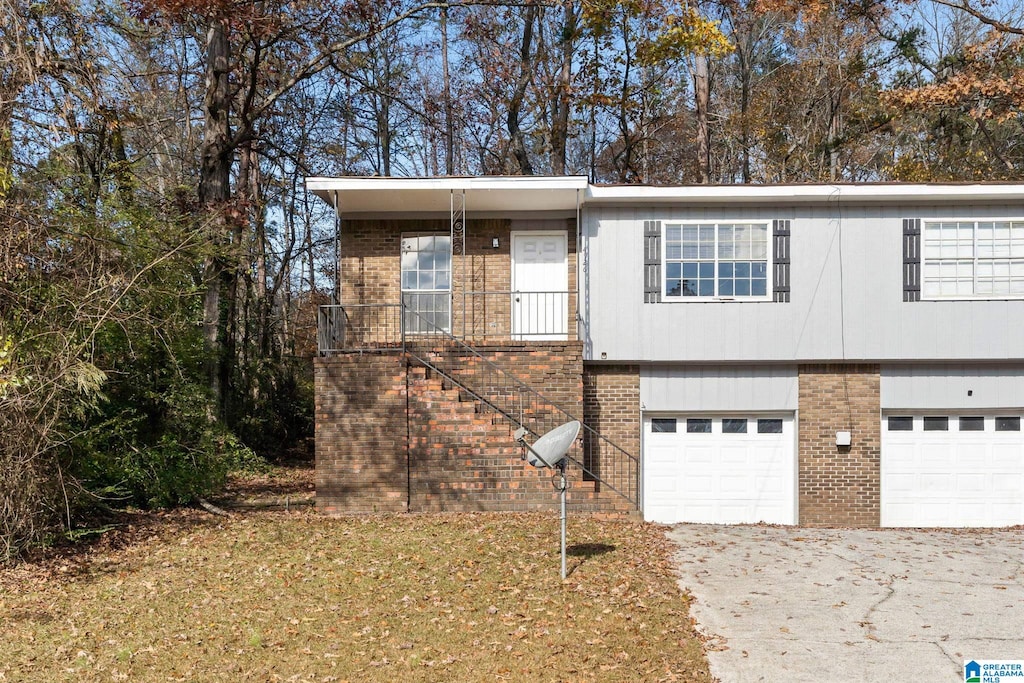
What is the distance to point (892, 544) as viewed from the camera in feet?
36.4

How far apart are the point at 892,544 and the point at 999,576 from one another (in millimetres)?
1764

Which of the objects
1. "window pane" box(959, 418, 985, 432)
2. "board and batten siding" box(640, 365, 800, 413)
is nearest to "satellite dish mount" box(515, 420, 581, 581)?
"board and batten siding" box(640, 365, 800, 413)

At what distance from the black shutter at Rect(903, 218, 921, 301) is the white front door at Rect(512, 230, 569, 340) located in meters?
5.29

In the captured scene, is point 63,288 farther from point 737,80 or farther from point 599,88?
point 737,80

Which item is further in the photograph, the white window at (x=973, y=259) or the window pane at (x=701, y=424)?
the window pane at (x=701, y=424)

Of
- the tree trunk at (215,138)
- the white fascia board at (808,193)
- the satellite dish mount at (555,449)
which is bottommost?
the satellite dish mount at (555,449)

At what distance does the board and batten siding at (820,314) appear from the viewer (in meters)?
13.0

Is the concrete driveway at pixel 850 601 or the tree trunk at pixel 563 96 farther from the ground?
the tree trunk at pixel 563 96

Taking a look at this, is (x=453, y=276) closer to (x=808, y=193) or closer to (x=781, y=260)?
(x=781, y=260)

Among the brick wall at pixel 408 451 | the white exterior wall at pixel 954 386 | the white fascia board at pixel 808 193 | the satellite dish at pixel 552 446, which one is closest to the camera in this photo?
the satellite dish at pixel 552 446

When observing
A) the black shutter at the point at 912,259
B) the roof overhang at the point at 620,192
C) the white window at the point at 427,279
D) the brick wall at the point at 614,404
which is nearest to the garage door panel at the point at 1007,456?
the black shutter at the point at 912,259

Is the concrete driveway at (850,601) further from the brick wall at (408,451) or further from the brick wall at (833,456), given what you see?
the brick wall at (408,451)

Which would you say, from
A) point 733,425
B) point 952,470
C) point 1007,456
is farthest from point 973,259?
point 733,425

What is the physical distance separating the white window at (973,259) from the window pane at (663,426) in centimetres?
439
